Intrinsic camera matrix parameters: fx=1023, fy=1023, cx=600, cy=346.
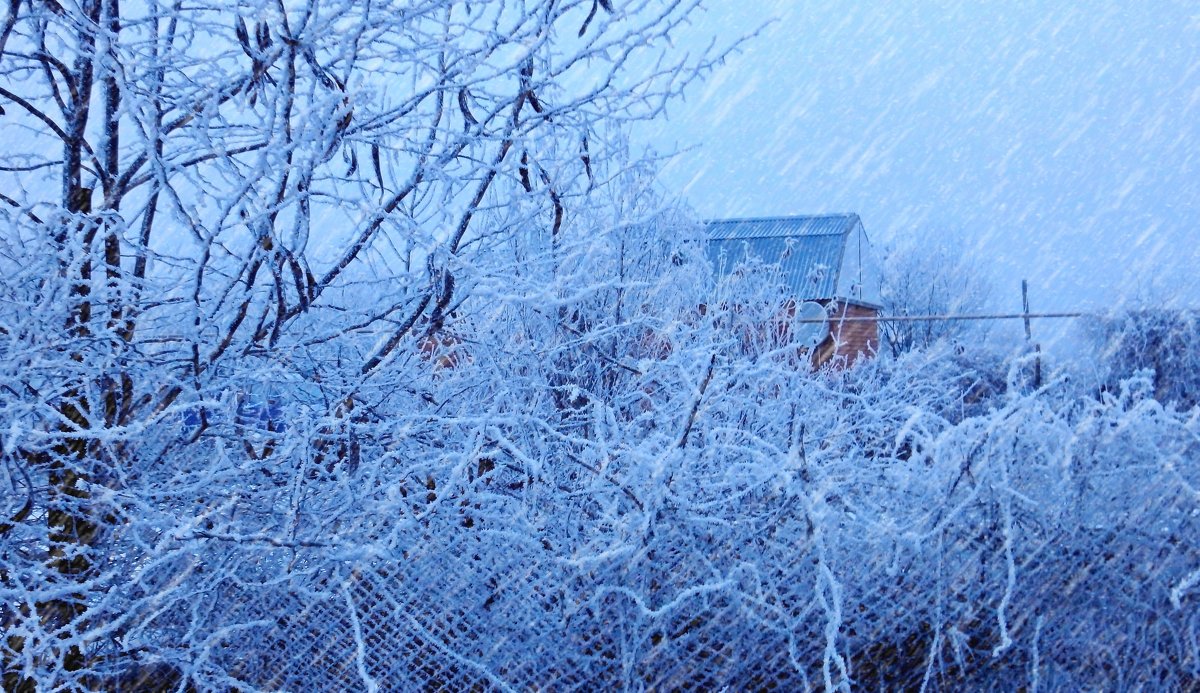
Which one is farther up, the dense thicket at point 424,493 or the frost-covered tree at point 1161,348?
the dense thicket at point 424,493

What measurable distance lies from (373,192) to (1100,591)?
2.53 meters

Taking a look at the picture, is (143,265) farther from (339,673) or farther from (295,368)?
(339,673)

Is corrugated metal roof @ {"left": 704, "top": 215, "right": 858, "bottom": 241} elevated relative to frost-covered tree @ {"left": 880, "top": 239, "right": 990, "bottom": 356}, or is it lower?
elevated

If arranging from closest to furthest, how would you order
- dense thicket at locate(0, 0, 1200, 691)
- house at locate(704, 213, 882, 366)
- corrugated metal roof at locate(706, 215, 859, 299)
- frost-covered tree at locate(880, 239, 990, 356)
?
dense thicket at locate(0, 0, 1200, 691), corrugated metal roof at locate(706, 215, 859, 299), house at locate(704, 213, 882, 366), frost-covered tree at locate(880, 239, 990, 356)

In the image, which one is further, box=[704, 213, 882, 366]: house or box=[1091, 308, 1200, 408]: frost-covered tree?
box=[704, 213, 882, 366]: house

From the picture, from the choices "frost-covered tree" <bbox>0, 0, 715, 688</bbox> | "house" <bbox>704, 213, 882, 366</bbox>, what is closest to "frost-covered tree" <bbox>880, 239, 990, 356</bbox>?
"house" <bbox>704, 213, 882, 366</bbox>

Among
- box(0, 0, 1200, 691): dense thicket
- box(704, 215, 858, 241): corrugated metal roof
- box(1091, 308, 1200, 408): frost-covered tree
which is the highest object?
box(704, 215, 858, 241): corrugated metal roof

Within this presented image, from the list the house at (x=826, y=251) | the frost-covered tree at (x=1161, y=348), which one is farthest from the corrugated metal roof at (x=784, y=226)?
the frost-covered tree at (x=1161, y=348)

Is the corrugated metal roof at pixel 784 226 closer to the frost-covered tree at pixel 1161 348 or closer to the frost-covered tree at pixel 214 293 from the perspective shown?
the frost-covered tree at pixel 1161 348

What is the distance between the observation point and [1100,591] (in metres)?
2.66

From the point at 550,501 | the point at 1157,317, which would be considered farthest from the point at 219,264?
the point at 1157,317

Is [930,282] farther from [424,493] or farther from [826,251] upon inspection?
[424,493]

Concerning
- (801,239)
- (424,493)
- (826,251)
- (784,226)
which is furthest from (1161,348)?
(424,493)

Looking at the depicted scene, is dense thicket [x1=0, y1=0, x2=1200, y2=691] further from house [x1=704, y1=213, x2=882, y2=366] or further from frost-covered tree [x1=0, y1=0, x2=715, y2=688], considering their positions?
house [x1=704, y1=213, x2=882, y2=366]
